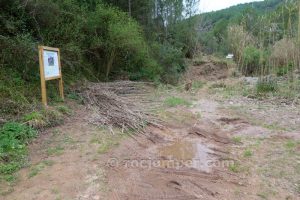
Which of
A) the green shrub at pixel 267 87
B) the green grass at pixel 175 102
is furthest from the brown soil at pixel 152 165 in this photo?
the green shrub at pixel 267 87

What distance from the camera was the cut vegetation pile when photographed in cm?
447

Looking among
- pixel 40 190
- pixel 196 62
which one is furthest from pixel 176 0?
pixel 40 190

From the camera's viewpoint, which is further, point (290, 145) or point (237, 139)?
point (237, 139)

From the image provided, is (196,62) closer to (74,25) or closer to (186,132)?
(74,25)

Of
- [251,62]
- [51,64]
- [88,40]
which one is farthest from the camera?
[251,62]

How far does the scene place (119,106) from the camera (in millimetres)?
5211

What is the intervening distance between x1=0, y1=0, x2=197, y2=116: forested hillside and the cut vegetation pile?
2.69ft

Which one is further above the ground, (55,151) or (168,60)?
(168,60)

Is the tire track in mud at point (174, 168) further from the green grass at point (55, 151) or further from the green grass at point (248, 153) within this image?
the green grass at point (55, 151)

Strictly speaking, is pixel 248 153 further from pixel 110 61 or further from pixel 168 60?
pixel 168 60

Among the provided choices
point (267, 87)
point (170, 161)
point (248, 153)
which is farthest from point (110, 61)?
point (248, 153)

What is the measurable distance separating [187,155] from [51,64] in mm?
2855

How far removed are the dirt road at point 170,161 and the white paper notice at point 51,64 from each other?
2.65 ft

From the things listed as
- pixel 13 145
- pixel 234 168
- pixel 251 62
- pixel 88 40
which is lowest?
pixel 234 168
